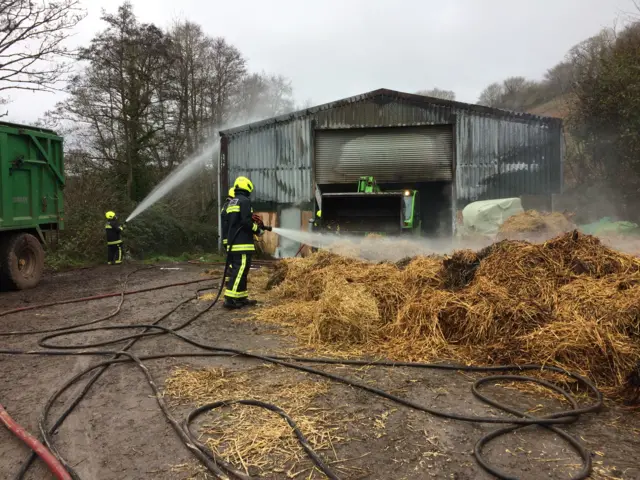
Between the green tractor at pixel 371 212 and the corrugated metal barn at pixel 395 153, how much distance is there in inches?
78.9

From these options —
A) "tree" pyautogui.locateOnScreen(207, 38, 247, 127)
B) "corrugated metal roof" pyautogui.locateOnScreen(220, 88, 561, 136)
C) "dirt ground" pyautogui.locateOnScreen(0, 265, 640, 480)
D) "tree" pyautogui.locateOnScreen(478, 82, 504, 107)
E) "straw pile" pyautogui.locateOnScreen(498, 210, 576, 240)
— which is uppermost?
"tree" pyautogui.locateOnScreen(478, 82, 504, 107)

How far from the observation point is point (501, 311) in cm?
440

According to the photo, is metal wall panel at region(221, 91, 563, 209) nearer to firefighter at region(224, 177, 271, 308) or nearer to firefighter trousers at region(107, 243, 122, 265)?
firefighter trousers at region(107, 243, 122, 265)

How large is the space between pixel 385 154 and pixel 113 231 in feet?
28.1

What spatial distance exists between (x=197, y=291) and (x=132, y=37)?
14.7 meters

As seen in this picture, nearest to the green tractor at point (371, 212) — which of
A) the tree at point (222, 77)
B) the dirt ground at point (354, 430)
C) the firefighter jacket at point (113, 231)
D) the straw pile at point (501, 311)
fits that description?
the straw pile at point (501, 311)

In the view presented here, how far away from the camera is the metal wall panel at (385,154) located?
13.5 metres

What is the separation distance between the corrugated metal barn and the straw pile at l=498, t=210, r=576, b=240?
11.7 ft

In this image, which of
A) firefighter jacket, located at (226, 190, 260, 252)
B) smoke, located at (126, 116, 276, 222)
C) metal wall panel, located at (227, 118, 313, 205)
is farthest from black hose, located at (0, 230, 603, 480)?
smoke, located at (126, 116, 276, 222)

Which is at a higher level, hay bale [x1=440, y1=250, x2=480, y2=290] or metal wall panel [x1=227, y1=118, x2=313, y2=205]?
metal wall panel [x1=227, y1=118, x2=313, y2=205]

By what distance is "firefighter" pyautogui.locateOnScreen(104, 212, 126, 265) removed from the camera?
509 inches

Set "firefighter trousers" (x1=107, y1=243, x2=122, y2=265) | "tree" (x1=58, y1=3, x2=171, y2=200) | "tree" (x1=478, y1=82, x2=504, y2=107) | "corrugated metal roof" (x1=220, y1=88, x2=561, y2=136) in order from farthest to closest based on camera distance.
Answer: "tree" (x1=478, y1=82, x2=504, y2=107)
"tree" (x1=58, y1=3, x2=171, y2=200)
"firefighter trousers" (x1=107, y1=243, x2=122, y2=265)
"corrugated metal roof" (x1=220, y1=88, x2=561, y2=136)

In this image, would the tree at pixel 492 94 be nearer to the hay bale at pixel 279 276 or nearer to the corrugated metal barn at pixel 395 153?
the corrugated metal barn at pixel 395 153

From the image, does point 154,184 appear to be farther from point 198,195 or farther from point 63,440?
point 63,440
